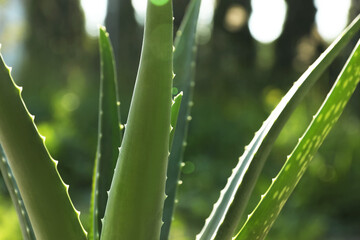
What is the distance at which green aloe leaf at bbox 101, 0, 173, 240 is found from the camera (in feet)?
1.45

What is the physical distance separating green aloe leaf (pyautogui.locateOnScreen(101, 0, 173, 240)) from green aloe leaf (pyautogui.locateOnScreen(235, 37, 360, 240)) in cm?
11

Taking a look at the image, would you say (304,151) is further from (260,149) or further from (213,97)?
(213,97)

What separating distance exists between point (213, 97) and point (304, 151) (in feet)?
21.0

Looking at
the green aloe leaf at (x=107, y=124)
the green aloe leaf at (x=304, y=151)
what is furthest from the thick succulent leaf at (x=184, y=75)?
the green aloe leaf at (x=304, y=151)

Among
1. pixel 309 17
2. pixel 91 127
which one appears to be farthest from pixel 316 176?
pixel 309 17

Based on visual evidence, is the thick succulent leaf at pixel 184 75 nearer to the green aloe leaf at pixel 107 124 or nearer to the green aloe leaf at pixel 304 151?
the green aloe leaf at pixel 107 124

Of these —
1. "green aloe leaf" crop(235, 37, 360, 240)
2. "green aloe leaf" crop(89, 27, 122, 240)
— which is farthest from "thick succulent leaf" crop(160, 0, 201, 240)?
"green aloe leaf" crop(235, 37, 360, 240)

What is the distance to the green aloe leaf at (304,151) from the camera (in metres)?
0.54

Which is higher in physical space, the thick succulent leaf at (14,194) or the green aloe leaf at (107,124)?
the green aloe leaf at (107,124)

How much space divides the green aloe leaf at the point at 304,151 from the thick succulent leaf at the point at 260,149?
0.02 metres

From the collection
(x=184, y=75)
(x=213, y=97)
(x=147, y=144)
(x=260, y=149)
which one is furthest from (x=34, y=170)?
(x=213, y=97)

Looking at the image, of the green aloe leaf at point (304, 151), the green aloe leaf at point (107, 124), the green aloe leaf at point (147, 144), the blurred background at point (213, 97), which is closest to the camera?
the green aloe leaf at point (147, 144)

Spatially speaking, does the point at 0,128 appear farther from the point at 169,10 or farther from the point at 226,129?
the point at 226,129

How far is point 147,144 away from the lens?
46 cm
